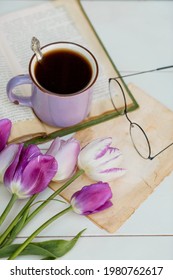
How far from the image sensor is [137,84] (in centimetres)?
86

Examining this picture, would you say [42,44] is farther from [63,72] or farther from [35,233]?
[35,233]

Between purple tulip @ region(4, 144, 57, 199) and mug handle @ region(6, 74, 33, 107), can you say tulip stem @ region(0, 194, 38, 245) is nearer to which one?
purple tulip @ region(4, 144, 57, 199)

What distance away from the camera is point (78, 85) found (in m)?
0.75

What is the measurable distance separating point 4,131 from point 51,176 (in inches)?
3.9

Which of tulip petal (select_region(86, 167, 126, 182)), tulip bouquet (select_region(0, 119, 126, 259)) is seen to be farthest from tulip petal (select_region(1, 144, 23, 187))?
tulip petal (select_region(86, 167, 126, 182))

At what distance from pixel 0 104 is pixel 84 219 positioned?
22 centimetres

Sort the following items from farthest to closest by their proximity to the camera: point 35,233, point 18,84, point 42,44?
point 42,44 → point 18,84 → point 35,233

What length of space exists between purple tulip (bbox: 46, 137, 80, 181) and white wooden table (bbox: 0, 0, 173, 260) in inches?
1.5

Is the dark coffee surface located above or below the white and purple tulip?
above

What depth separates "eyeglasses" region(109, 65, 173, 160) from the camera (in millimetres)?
784

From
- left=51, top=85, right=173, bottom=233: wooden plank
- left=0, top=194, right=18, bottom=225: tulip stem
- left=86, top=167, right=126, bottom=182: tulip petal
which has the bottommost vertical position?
left=51, top=85, right=173, bottom=233: wooden plank

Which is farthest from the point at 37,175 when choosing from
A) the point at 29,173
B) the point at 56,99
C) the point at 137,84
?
the point at 137,84
